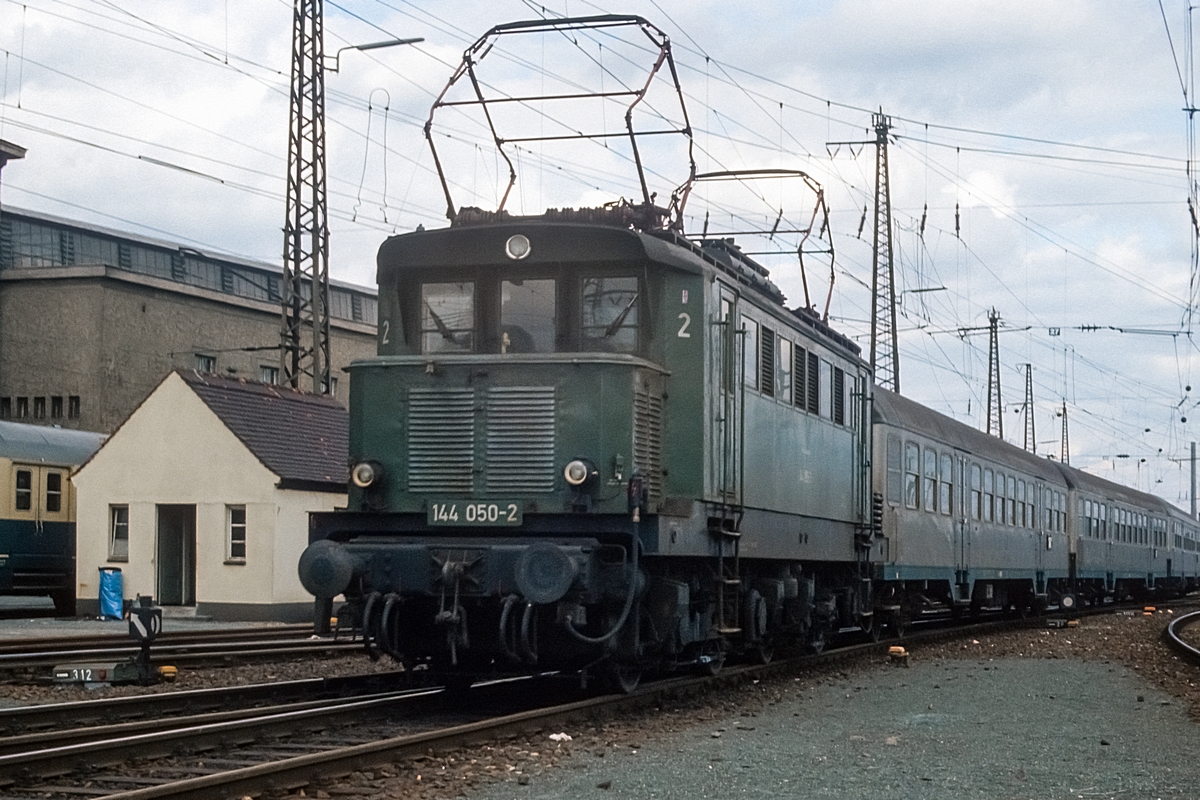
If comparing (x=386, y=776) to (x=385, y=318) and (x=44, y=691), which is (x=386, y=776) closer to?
(x=385, y=318)

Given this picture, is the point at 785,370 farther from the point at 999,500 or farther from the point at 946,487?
the point at 999,500

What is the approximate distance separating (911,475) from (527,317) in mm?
11182

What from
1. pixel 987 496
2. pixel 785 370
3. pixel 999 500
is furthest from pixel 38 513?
pixel 785 370

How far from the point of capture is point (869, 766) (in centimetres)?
956

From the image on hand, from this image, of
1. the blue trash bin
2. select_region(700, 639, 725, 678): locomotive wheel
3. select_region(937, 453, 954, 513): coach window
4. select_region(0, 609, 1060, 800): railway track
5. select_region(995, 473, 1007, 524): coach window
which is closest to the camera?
select_region(0, 609, 1060, 800): railway track

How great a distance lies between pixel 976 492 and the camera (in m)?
26.8

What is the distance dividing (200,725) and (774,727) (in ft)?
13.5

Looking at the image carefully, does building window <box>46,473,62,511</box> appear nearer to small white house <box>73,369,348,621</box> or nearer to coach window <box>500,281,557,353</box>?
small white house <box>73,369,348,621</box>

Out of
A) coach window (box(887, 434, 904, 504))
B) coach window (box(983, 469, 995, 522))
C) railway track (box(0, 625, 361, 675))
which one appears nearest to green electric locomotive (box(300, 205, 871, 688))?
railway track (box(0, 625, 361, 675))

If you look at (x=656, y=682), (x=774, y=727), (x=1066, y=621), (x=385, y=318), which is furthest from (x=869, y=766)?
(x=1066, y=621)

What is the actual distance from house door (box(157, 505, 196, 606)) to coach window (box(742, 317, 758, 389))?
16.1 meters

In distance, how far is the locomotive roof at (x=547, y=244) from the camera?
12.4 metres

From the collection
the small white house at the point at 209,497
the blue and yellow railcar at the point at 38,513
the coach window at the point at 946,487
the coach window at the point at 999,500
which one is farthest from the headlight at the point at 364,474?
the blue and yellow railcar at the point at 38,513

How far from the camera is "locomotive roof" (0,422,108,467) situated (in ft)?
96.7
